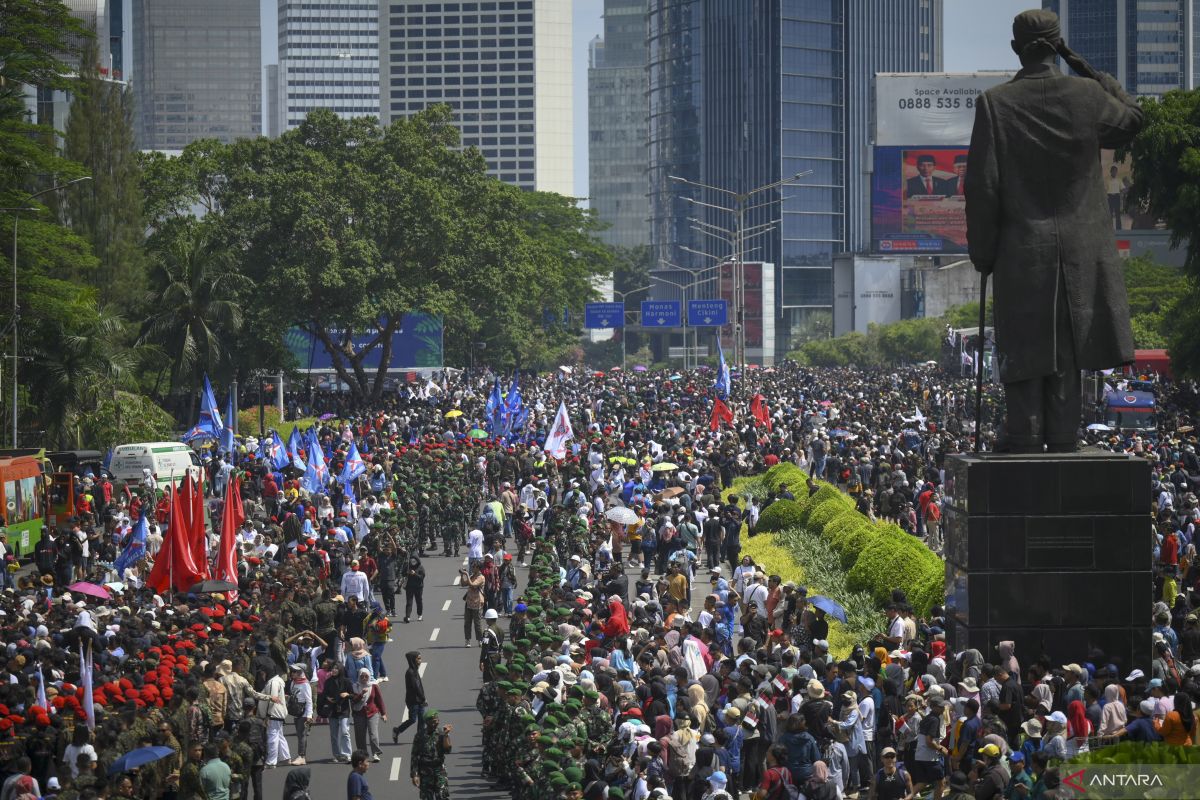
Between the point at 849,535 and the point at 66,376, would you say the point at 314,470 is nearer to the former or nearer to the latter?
the point at 849,535

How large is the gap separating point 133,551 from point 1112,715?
18.6 meters

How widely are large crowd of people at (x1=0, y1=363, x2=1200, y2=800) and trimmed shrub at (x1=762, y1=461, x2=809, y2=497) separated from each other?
0.92 metres

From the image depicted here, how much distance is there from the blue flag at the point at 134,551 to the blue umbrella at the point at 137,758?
13773 millimetres

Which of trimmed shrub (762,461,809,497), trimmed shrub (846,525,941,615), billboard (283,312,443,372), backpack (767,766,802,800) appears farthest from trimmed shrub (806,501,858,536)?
billboard (283,312,443,372)

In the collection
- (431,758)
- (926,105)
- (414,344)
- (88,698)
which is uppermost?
(926,105)

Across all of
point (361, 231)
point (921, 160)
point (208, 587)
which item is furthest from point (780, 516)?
point (921, 160)

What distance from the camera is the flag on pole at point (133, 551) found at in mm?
29156

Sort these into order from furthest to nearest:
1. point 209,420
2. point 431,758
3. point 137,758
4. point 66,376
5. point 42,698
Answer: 1. point 66,376
2. point 209,420
3. point 42,698
4. point 431,758
5. point 137,758

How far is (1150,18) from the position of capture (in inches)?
7456

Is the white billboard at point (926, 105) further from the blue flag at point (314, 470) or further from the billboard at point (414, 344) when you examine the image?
the blue flag at point (314, 470)

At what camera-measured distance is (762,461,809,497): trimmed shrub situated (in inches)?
1414

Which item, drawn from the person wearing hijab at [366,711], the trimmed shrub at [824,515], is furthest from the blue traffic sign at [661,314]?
the person wearing hijab at [366,711]

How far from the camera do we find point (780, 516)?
33.4m

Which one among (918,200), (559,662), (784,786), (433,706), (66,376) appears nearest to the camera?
(784,786)
